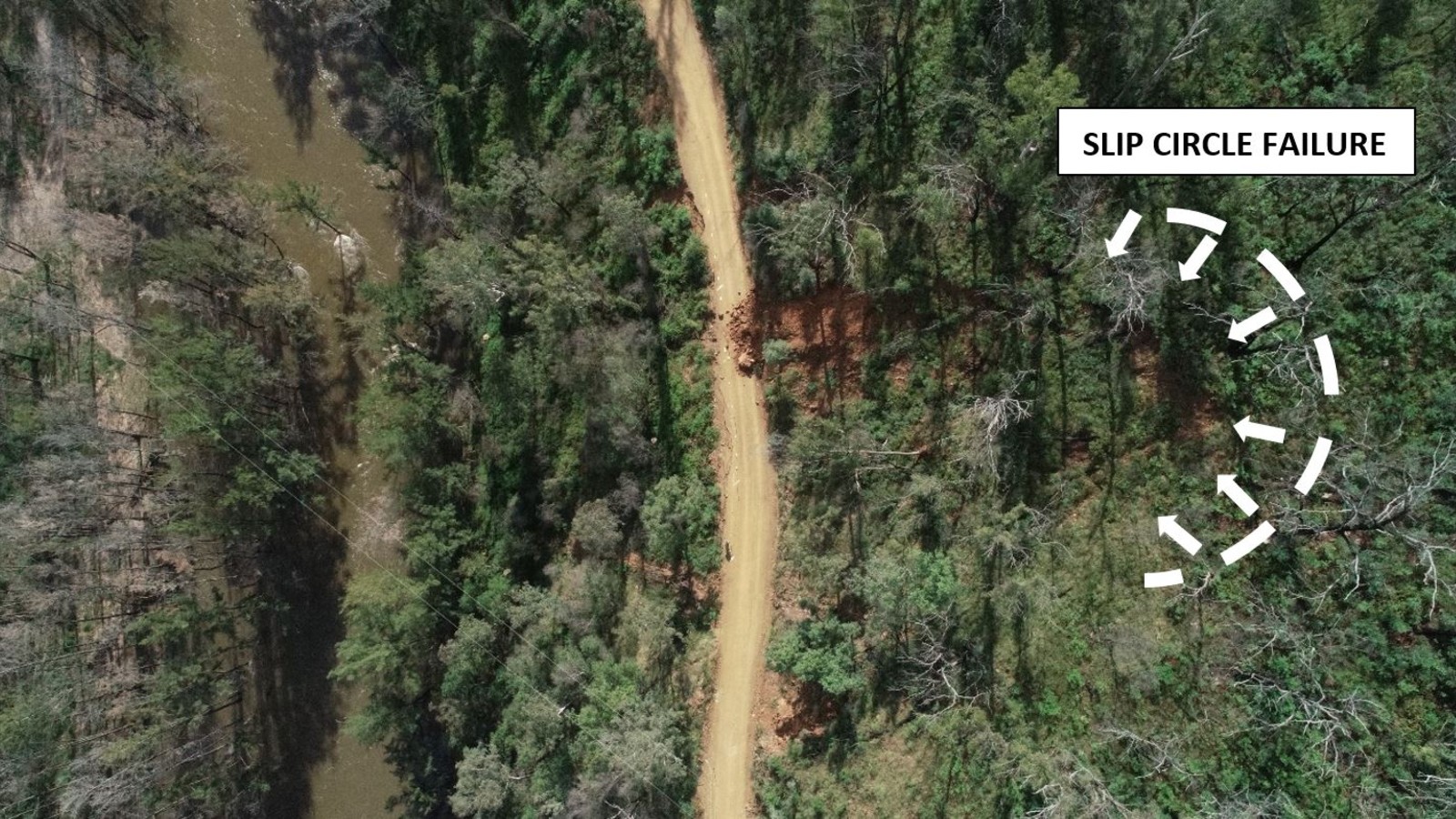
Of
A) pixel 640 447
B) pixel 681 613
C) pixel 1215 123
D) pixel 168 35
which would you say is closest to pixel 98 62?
pixel 168 35

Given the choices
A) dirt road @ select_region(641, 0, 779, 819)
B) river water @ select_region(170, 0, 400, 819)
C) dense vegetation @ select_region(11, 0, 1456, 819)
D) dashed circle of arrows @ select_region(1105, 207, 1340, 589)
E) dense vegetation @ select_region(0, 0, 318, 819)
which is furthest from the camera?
river water @ select_region(170, 0, 400, 819)

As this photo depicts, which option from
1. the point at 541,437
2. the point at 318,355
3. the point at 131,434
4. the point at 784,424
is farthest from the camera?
the point at 318,355

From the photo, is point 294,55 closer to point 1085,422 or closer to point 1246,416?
point 1085,422

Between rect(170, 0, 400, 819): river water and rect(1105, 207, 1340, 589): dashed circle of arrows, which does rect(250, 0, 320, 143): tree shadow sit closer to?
rect(170, 0, 400, 819): river water

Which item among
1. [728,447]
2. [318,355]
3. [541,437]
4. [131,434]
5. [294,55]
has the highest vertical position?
[294,55]

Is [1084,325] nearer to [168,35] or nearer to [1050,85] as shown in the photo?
[1050,85]

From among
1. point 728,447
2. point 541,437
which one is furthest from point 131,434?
point 728,447

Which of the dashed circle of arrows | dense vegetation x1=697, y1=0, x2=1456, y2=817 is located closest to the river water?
dense vegetation x1=697, y1=0, x2=1456, y2=817
